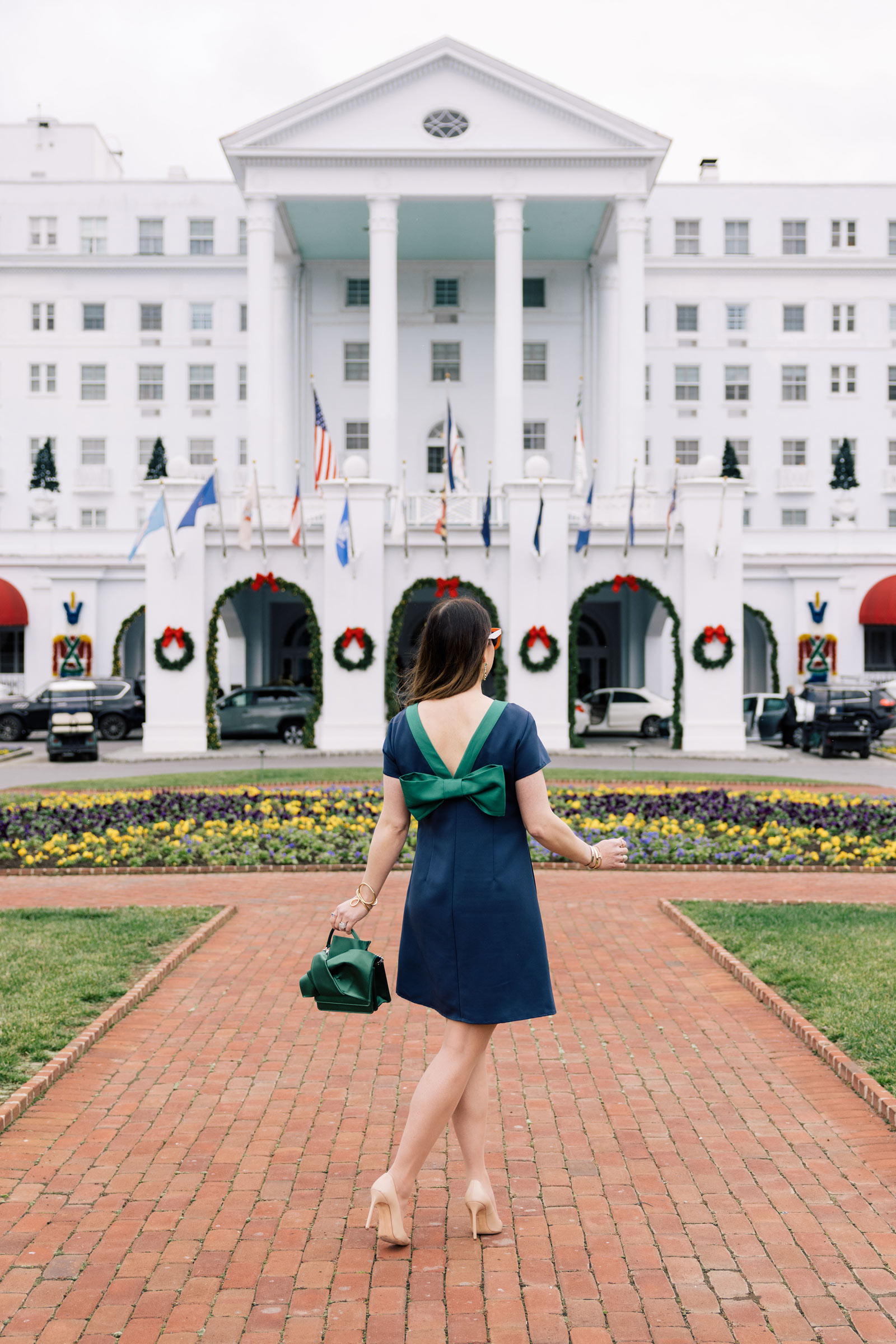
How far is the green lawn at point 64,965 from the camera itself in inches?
280

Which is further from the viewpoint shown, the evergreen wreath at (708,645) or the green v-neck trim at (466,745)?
the evergreen wreath at (708,645)

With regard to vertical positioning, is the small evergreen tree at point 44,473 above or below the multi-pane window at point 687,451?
below

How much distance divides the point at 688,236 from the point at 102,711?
105 feet

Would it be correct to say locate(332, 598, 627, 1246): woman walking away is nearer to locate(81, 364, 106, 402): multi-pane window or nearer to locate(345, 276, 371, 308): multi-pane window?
locate(345, 276, 371, 308): multi-pane window

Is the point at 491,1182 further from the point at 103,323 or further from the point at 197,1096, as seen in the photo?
the point at 103,323

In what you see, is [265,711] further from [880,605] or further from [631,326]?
[880,605]

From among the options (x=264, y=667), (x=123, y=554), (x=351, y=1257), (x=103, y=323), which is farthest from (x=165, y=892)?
(x=103, y=323)

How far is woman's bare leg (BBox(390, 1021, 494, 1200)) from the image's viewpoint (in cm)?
473

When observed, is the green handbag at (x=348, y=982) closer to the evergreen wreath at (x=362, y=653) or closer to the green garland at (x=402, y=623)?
the green garland at (x=402, y=623)

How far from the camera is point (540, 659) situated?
3039cm

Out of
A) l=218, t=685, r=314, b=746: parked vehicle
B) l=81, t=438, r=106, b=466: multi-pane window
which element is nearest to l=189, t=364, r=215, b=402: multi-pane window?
l=81, t=438, r=106, b=466: multi-pane window

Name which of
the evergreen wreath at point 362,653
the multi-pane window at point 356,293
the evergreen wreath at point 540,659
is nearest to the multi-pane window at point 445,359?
the multi-pane window at point 356,293

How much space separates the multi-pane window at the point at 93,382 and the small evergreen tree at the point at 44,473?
493 cm

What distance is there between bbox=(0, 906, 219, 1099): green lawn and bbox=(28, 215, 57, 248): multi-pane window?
A: 4735 centimetres
